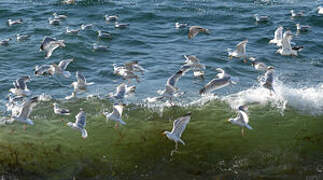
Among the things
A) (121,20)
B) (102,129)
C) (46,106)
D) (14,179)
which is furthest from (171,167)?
(121,20)

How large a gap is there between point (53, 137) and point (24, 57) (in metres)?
6.60

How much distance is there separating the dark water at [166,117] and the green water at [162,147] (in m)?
0.02

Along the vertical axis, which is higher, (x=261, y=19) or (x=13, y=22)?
(x=13, y=22)

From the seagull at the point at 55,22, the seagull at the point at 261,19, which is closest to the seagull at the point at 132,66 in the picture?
the seagull at the point at 55,22

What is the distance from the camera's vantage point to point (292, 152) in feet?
33.0

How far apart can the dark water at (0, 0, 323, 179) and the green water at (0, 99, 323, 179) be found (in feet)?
0.07

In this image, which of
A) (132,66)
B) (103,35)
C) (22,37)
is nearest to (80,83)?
(132,66)

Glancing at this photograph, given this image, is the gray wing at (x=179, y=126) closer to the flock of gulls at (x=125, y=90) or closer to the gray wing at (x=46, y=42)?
the flock of gulls at (x=125, y=90)

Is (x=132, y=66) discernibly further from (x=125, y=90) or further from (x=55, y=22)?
(x=55, y=22)

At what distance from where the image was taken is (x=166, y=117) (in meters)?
11.2

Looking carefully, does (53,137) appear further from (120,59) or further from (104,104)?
(120,59)

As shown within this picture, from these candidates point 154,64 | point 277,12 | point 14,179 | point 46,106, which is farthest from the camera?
point 277,12

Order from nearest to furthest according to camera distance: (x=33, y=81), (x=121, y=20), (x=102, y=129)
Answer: (x=102, y=129) → (x=33, y=81) → (x=121, y=20)

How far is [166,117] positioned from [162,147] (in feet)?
4.26
